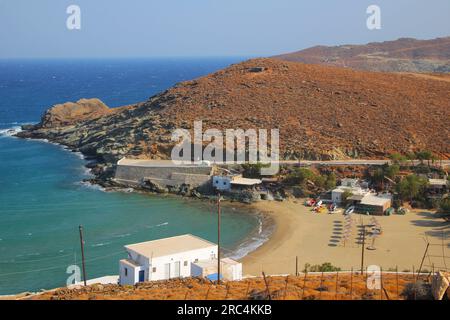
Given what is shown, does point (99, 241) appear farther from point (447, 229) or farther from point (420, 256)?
point (447, 229)

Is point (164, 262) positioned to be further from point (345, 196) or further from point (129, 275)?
point (345, 196)

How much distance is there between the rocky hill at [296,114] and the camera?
5091cm

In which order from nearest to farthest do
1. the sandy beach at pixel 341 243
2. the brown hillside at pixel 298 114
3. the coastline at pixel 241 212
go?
the sandy beach at pixel 341 243, the coastline at pixel 241 212, the brown hillside at pixel 298 114

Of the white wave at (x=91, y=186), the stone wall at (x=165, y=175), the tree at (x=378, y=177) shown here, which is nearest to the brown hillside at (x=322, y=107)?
Answer: the tree at (x=378, y=177)

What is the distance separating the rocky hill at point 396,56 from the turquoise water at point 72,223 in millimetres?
102616

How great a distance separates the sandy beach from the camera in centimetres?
2883

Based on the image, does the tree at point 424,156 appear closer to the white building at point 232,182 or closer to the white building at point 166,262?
the white building at point 232,182

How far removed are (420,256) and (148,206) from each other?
18.6 meters

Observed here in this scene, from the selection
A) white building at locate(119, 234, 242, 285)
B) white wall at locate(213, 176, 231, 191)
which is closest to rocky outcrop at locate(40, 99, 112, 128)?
white wall at locate(213, 176, 231, 191)

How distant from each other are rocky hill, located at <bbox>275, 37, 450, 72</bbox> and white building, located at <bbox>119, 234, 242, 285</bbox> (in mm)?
115339

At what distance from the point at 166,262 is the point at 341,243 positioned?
1118 centimetres

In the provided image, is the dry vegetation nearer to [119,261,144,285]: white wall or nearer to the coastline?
[119,261,144,285]: white wall

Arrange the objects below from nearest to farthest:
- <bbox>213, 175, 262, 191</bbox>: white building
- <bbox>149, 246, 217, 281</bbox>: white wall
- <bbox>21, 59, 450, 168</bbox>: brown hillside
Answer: <bbox>149, 246, 217, 281</bbox>: white wall → <bbox>213, 175, 262, 191</bbox>: white building → <bbox>21, 59, 450, 168</bbox>: brown hillside
